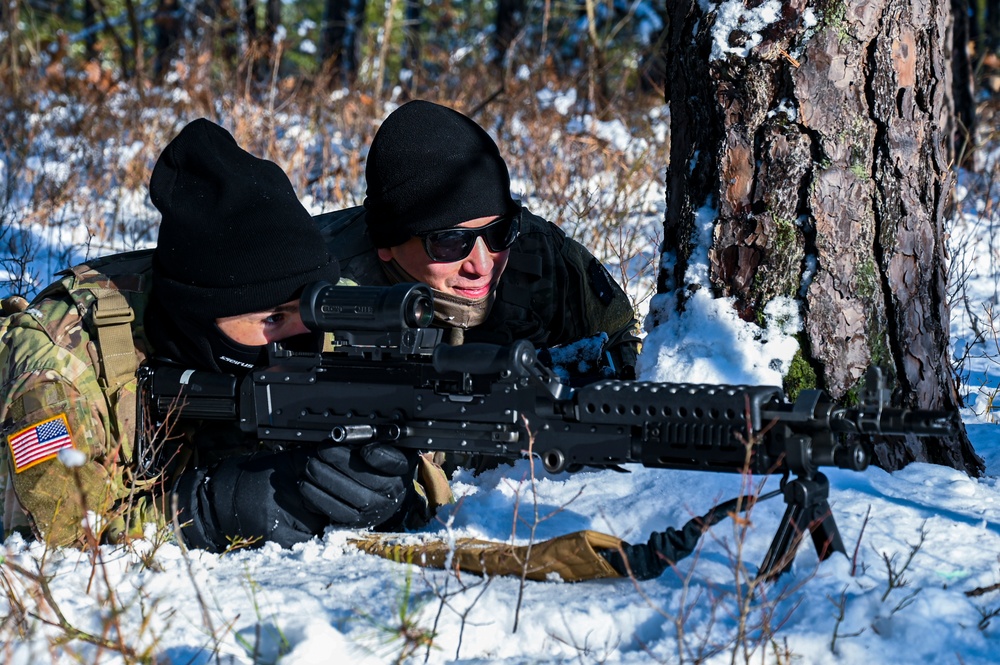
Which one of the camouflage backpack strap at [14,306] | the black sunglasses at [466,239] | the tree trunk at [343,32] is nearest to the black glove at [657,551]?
the black sunglasses at [466,239]

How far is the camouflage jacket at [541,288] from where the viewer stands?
413cm

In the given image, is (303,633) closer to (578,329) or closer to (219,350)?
(219,350)

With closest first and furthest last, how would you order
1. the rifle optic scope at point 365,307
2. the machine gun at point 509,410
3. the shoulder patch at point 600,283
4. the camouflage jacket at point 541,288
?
the machine gun at point 509,410, the rifle optic scope at point 365,307, the camouflage jacket at point 541,288, the shoulder patch at point 600,283

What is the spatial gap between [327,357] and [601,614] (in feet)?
3.55

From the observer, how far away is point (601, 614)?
2.22 metres

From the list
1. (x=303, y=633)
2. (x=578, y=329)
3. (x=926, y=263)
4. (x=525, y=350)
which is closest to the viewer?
(x=303, y=633)

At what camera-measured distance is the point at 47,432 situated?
9.29ft

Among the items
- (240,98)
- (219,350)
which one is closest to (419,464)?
(219,350)

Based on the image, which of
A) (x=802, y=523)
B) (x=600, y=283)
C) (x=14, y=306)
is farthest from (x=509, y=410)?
(x=600, y=283)

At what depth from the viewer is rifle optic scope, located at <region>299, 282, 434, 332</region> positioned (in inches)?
104

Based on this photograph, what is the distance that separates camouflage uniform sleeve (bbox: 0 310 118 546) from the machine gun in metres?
0.21

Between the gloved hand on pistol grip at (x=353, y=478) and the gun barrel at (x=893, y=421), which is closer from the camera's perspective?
the gun barrel at (x=893, y=421)

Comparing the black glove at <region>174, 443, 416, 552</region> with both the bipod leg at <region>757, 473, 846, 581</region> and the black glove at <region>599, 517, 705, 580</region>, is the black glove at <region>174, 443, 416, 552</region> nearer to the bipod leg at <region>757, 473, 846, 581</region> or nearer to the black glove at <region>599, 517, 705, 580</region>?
the black glove at <region>599, 517, 705, 580</region>

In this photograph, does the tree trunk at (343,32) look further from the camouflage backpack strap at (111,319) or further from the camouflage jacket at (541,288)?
the camouflage backpack strap at (111,319)
